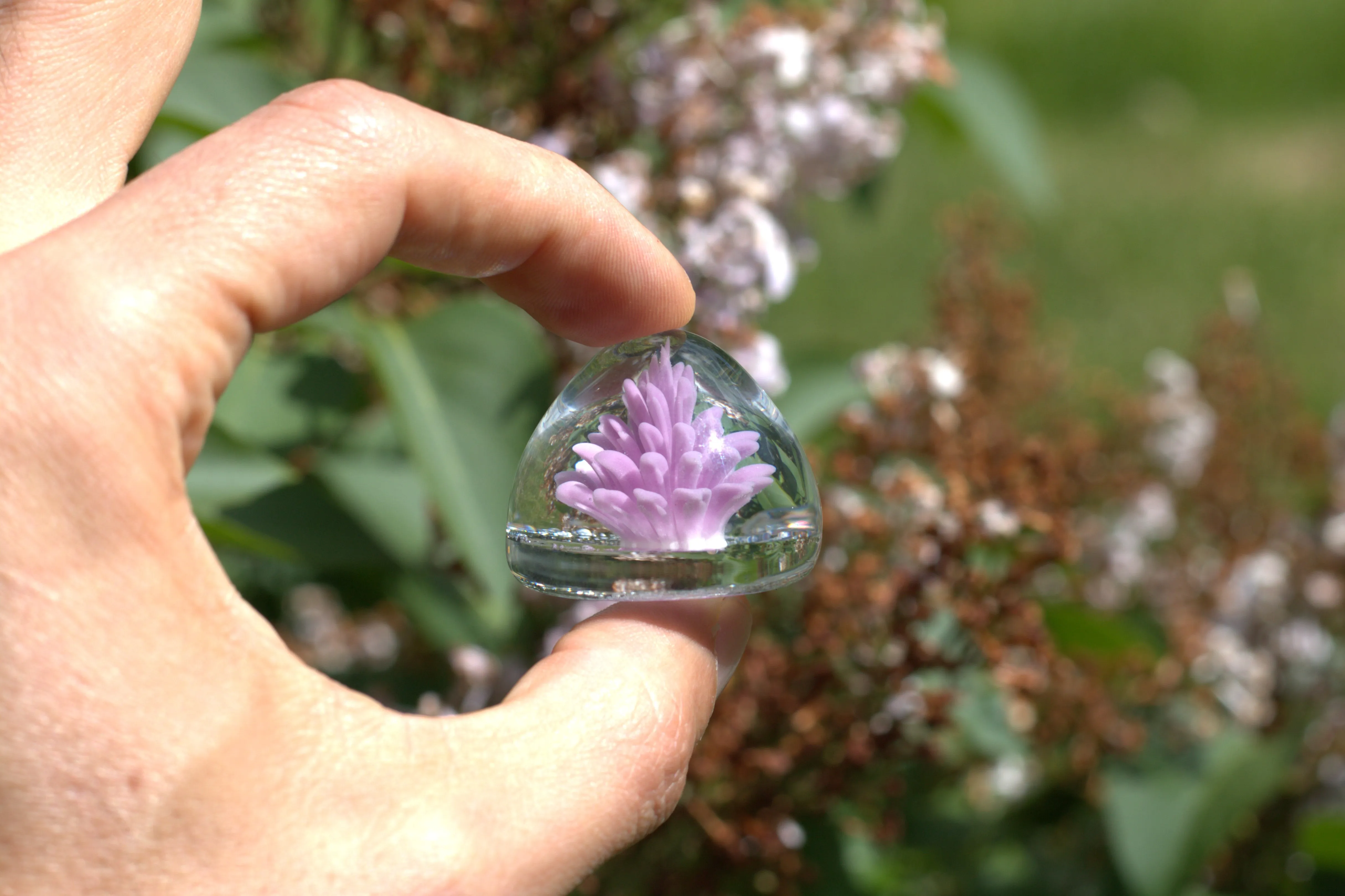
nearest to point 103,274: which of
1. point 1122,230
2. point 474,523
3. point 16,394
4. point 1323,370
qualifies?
point 16,394

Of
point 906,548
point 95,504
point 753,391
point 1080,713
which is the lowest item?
point 1080,713

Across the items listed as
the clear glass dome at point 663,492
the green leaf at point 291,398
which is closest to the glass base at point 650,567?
the clear glass dome at point 663,492

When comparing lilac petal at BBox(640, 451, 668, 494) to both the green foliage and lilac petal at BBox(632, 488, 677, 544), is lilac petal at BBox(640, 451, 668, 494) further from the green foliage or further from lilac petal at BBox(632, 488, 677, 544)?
the green foliage

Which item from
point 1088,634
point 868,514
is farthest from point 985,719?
point 868,514

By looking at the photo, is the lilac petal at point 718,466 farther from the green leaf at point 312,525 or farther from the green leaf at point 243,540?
the green leaf at point 312,525

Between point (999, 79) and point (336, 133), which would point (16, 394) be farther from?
point (999, 79)

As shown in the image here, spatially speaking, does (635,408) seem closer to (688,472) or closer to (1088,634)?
(688,472)

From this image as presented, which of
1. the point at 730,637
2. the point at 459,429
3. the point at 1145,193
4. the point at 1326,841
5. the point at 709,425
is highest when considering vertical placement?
the point at 709,425
